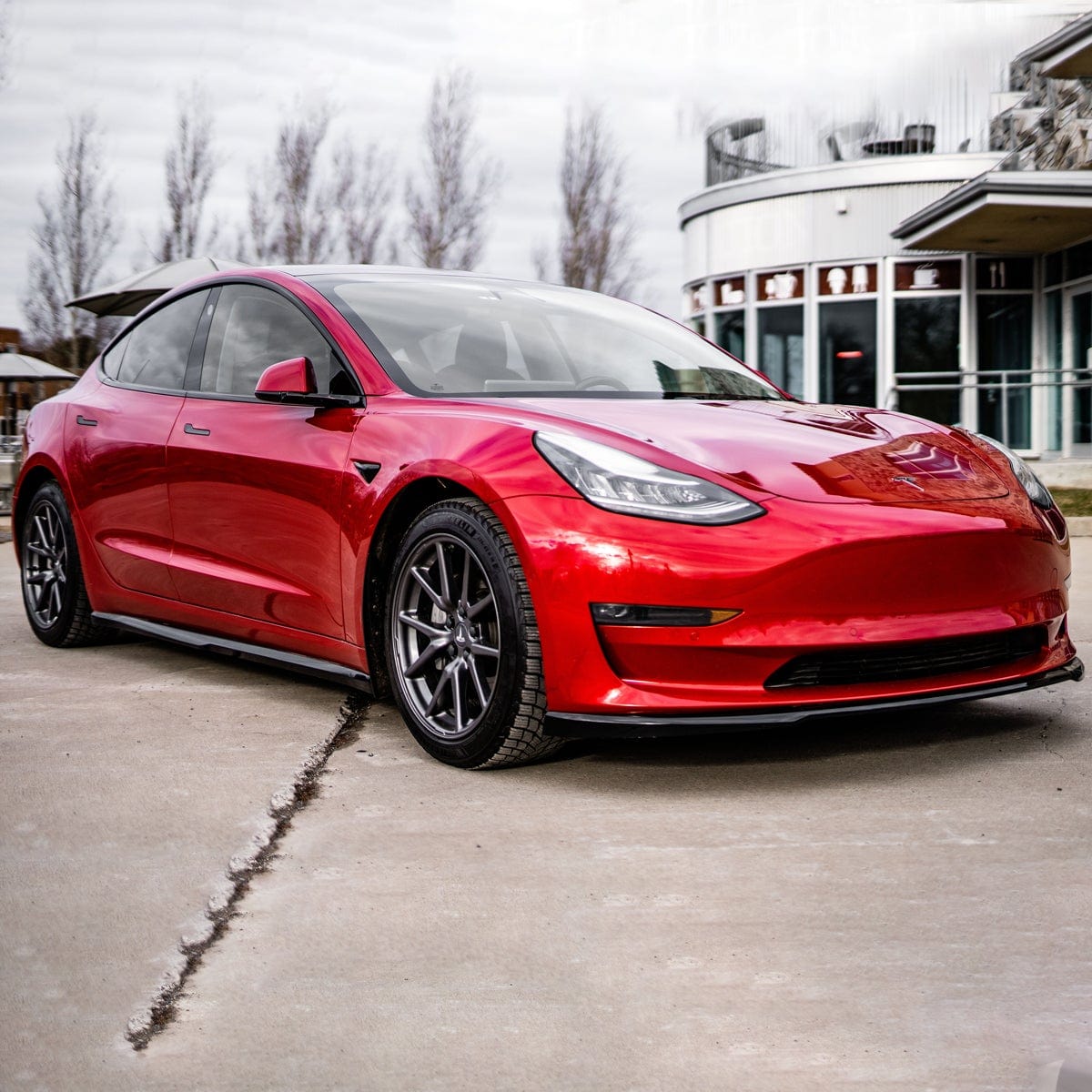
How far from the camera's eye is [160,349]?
18.4 feet

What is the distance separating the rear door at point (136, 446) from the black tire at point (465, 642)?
1.38m

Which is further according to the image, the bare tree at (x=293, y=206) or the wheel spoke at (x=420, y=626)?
the bare tree at (x=293, y=206)

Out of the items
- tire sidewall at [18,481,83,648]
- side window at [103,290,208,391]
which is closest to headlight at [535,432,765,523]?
side window at [103,290,208,391]

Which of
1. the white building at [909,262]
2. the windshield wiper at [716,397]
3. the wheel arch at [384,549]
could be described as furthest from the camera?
the white building at [909,262]

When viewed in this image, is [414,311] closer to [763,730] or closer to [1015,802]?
[763,730]

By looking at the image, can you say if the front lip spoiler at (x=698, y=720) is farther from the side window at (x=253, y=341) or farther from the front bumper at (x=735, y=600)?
the side window at (x=253, y=341)

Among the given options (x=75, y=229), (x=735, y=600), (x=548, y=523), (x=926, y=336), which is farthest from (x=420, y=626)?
(x=75, y=229)

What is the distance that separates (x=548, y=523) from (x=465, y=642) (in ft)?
1.54

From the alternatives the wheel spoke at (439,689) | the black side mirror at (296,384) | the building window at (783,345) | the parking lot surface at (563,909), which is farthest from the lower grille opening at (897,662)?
the building window at (783,345)

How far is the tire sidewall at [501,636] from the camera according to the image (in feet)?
12.2

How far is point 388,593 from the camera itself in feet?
13.7

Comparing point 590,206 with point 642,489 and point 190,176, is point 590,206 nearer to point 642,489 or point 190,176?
point 190,176

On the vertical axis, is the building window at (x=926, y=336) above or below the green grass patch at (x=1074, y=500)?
above

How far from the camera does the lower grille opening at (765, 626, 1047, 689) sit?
11.9 feet
